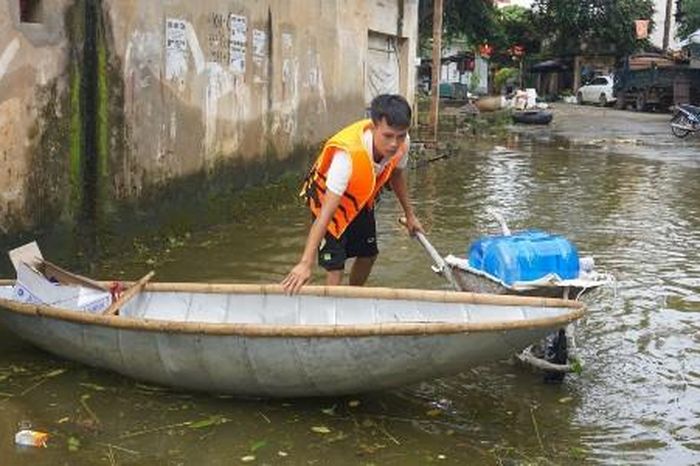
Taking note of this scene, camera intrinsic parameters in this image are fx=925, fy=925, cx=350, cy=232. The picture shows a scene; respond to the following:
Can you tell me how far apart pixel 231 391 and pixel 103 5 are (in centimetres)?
382

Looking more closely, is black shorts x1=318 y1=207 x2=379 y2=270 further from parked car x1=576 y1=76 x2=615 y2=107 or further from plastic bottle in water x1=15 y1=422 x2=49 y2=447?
parked car x1=576 y1=76 x2=615 y2=107

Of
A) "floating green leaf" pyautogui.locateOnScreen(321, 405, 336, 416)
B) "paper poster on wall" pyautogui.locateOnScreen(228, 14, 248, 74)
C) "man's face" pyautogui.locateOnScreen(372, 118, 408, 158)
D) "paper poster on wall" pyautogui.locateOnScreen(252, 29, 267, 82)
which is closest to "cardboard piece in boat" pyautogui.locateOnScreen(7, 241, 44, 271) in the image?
"floating green leaf" pyautogui.locateOnScreen(321, 405, 336, 416)

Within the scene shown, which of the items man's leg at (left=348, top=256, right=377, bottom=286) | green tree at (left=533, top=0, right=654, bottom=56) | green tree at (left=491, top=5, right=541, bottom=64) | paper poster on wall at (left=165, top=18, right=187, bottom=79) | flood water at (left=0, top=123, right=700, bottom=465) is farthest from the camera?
green tree at (left=491, top=5, right=541, bottom=64)

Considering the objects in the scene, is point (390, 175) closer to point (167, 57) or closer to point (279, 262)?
point (279, 262)

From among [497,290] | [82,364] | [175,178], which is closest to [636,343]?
[497,290]

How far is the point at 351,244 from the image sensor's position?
5387mm

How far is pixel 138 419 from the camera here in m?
4.46

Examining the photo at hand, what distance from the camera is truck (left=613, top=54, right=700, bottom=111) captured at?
3250 cm

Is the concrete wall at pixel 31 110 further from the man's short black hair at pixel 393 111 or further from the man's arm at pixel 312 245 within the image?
the man's short black hair at pixel 393 111

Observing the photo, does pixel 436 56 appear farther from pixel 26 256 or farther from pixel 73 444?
pixel 73 444

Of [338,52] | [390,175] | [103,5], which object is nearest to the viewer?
[390,175]

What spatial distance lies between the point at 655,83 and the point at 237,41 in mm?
27558

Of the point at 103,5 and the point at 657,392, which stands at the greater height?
the point at 103,5

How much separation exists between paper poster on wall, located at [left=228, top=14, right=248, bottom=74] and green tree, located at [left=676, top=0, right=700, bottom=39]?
33.3m
